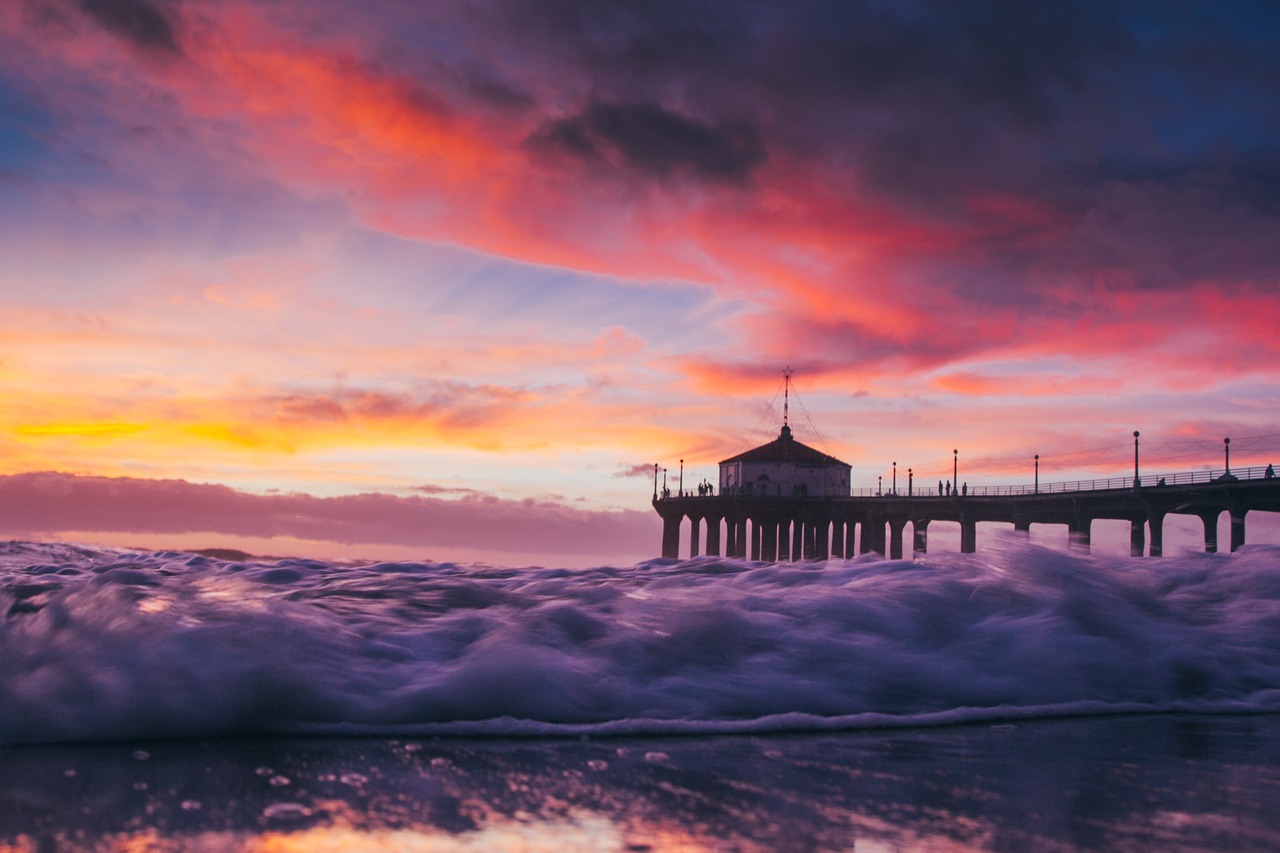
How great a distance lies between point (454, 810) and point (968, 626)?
510 centimetres

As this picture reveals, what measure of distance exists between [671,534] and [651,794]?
90306 millimetres

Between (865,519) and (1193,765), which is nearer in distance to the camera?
(1193,765)

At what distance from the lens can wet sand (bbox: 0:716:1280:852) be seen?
327 cm

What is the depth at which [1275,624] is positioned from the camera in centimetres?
841

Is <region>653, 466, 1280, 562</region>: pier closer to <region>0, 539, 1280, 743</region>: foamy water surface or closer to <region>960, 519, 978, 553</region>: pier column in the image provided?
<region>960, 519, 978, 553</region>: pier column

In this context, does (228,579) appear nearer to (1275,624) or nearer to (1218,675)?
(1218,675)

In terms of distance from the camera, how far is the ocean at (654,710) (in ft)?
11.5

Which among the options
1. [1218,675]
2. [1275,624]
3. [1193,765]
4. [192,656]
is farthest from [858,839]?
[1275,624]

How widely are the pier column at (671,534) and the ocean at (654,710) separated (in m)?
84.3

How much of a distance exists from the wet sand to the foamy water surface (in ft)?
1.35

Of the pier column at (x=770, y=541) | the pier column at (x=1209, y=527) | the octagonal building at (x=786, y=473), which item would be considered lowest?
the pier column at (x=770, y=541)

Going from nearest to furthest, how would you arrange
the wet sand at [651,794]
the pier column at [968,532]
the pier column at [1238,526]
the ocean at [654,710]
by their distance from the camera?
the wet sand at [651,794] → the ocean at [654,710] → the pier column at [1238,526] → the pier column at [968,532]

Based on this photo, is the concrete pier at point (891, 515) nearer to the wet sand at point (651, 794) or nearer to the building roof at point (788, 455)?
the building roof at point (788, 455)

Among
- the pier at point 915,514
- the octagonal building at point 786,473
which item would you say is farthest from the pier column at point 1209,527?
the octagonal building at point 786,473
